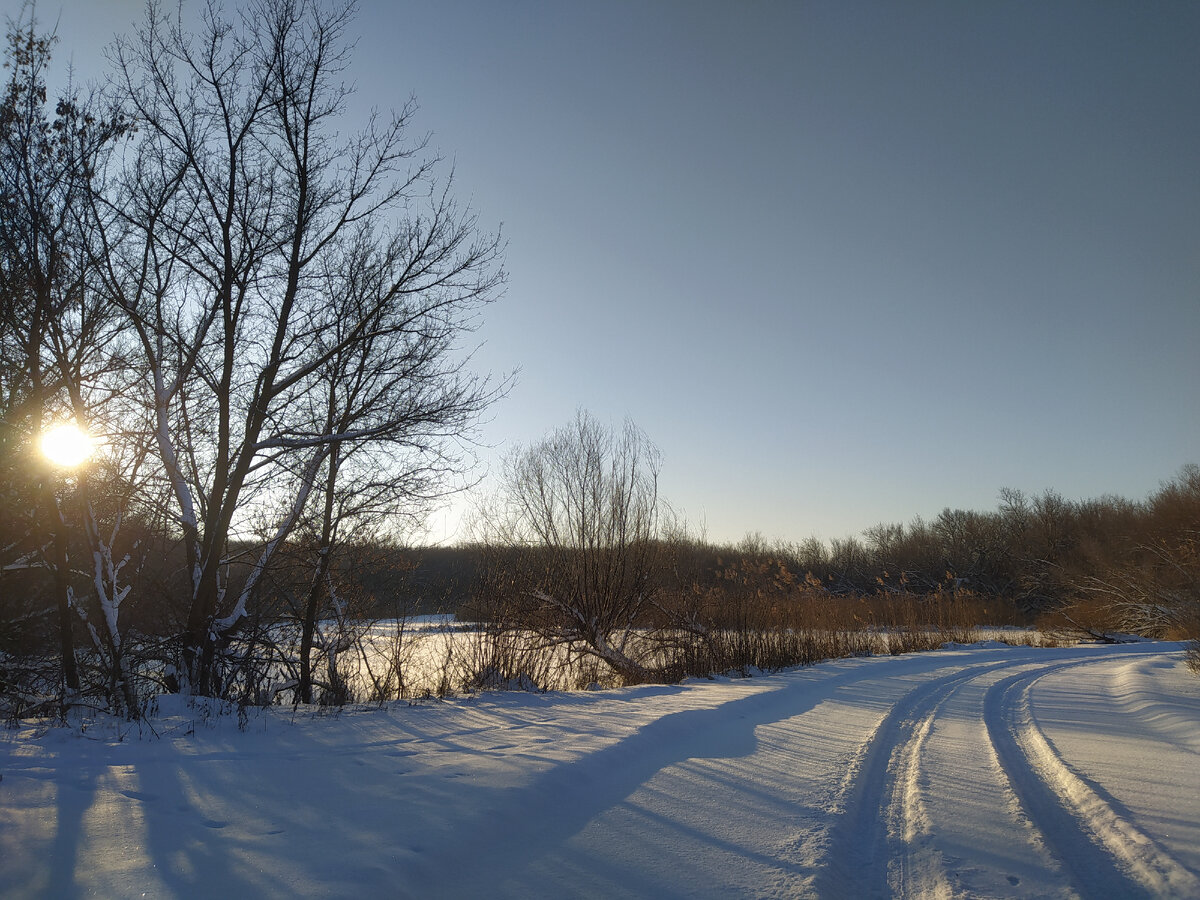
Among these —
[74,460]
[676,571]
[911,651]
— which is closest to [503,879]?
[74,460]

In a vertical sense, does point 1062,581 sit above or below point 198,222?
below

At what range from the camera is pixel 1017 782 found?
4.52 m

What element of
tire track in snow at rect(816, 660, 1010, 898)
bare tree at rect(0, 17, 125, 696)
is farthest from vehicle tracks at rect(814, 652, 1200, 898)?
bare tree at rect(0, 17, 125, 696)

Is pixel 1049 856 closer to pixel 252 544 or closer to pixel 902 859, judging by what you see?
pixel 902 859

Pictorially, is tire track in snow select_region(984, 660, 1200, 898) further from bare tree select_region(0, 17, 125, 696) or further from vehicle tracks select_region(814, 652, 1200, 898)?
bare tree select_region(0, 17, 125, 696)

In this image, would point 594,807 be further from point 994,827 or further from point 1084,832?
point 1084,832

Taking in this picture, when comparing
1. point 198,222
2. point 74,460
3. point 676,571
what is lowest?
point 676,571

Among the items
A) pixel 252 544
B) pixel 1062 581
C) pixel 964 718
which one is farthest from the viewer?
pixel 1062 581

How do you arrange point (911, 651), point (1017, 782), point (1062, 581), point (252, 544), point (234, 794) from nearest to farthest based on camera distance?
point (234, 794) < point (1017, 782) < point (252, 544) < point (911, 651) < point (1062, 581)

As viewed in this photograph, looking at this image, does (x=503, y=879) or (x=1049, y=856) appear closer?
(x=503, y=879)

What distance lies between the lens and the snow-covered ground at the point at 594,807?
2869 mm

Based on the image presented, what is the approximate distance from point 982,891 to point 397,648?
24.2ft

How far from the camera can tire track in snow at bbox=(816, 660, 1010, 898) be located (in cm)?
300

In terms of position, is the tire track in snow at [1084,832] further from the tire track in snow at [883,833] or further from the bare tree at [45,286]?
the bare tree at [45,286]
